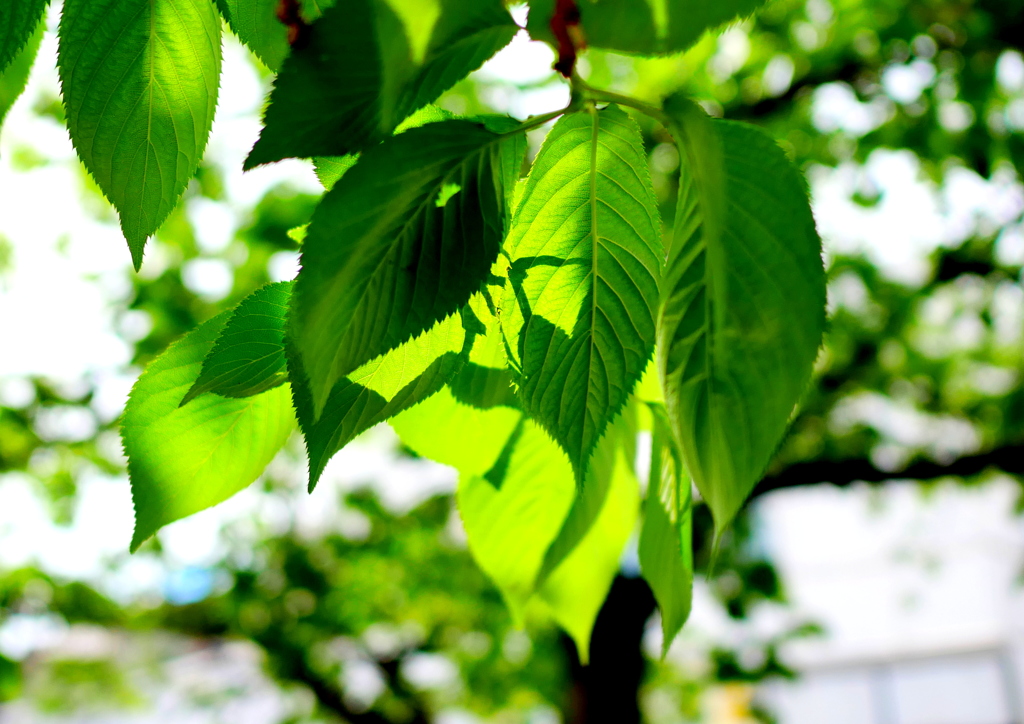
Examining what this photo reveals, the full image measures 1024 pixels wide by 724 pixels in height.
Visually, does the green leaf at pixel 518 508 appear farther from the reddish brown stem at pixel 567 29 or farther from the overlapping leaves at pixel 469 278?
the reddish brown stem at pixel 567 29

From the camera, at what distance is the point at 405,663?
4070 millimetres

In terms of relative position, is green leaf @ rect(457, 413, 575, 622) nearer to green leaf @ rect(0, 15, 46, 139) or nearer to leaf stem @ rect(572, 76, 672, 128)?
leaf stem @ rect(572, 76, 672, 128)

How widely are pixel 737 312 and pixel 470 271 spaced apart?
0.24ft

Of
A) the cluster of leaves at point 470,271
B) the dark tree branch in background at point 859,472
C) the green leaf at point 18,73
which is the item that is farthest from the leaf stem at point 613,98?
the dark tree branch in background at point 859,472

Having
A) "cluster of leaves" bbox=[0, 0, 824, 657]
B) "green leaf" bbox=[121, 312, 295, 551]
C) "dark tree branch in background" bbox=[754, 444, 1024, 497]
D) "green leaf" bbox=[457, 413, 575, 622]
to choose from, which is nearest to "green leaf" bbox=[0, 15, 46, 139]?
"cluster of leaves" bbox=[0, 0, 824, 657]

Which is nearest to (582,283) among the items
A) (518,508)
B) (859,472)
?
(518,508)

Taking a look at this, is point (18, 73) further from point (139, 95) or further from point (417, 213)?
point (417, 213)

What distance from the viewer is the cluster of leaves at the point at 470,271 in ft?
0.61

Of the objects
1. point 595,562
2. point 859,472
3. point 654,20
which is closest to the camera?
point 654,20

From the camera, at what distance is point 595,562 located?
1.27 feet

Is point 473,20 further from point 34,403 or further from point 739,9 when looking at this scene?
point 34,403

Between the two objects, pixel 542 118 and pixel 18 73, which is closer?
pixel 542 118

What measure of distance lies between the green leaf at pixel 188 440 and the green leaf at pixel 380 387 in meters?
0.07

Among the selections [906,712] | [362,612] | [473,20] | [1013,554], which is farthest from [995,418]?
[906,712]
